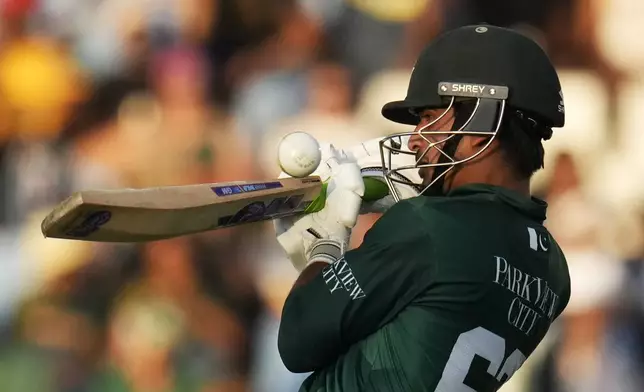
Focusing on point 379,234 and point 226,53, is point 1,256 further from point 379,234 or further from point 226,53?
point 379,234

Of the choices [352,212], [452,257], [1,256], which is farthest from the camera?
[1,256]

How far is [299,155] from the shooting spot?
1.77 metres

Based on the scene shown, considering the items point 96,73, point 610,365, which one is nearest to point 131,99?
point 96,73

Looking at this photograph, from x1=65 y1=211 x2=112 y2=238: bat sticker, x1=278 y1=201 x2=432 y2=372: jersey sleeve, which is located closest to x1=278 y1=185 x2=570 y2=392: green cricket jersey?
x1=278 y1=201 x2=432 y2=372: jersey sleeve

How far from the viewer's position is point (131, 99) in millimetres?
3467

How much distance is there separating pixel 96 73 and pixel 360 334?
7.70 feet

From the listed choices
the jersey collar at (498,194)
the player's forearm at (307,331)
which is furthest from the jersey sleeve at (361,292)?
the jersey collar at (498,194)

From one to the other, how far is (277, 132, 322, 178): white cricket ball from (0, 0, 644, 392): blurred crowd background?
5.36ft

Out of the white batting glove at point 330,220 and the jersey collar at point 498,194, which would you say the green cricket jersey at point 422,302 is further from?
the white batting glove at point 330,220

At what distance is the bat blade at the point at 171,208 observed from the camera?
1320 mm

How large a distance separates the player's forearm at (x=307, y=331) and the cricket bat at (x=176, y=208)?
0.79 ft

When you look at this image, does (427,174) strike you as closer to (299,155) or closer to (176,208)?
(299,155)

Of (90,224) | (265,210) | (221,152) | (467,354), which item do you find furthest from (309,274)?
(221,152)

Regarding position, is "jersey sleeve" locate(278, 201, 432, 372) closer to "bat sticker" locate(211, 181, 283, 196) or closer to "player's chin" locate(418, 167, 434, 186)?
"player's chin" locate(418, 167, 434, 186)
